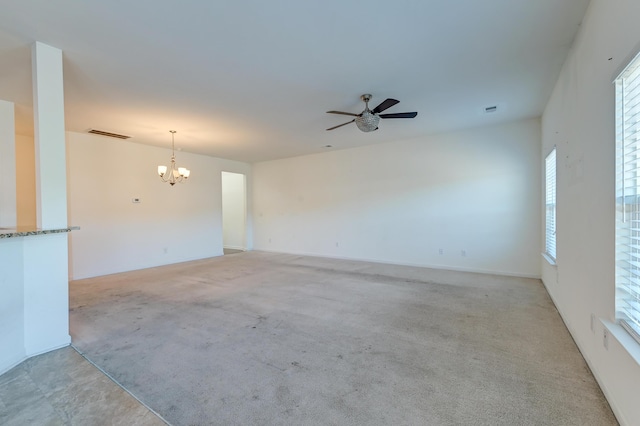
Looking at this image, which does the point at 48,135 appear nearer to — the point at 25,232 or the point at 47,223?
the point at 47,223

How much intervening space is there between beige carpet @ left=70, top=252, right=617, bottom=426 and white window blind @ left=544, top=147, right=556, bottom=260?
0.68 m

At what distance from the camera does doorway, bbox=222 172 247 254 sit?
8953 millimetres

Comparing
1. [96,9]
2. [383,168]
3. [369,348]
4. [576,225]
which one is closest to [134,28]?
[96,9]

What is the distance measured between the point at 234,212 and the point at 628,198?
29.4 feet

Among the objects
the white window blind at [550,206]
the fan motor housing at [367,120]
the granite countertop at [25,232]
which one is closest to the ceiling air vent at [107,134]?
the granite countertop at [25,232]

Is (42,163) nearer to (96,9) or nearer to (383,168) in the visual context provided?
(96,9)

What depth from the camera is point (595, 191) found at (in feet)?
6.61

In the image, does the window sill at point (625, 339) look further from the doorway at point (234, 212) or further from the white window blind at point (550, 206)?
the doorway at point (234, 212)

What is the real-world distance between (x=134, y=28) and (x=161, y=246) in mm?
5172

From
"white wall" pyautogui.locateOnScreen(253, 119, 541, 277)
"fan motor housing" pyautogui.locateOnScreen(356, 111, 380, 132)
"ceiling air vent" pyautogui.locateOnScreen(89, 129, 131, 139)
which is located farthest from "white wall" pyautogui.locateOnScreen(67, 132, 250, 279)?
"fan motor housing" pyautogui.locateOnScreen(356, 111, 380, 132)

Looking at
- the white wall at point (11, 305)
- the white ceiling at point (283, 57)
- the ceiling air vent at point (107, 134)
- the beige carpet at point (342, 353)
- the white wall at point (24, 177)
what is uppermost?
the white ceiling at point (283, 57)

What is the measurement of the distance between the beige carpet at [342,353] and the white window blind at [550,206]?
68cm

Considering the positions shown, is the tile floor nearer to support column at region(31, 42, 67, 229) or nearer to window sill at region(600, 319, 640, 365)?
support column at region(31, 42, 67, 229)

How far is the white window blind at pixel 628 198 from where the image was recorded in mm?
1527
